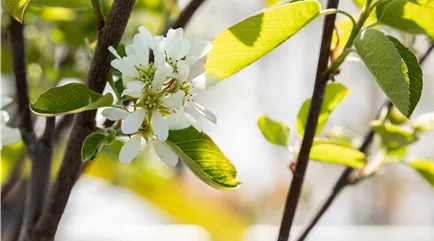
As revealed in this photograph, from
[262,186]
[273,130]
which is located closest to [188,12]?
[273,130]

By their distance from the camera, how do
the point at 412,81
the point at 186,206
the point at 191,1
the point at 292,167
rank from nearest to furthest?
the point at 412,81 → the point at 292,167 → the point at 191,1 → the point at 186,206

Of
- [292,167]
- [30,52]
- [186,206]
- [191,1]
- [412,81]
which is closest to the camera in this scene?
[412,81]

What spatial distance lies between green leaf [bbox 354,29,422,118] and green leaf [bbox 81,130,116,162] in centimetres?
17

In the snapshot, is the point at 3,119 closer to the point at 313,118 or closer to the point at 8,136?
the point at 8,136

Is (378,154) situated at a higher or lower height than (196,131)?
lower

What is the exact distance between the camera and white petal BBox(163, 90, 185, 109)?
1.22 feet

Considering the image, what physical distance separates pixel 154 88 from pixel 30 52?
0.59 metres

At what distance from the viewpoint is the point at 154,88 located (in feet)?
1.20

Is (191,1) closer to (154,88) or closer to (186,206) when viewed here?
(154,88)

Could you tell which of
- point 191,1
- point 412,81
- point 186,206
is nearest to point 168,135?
point 412,81

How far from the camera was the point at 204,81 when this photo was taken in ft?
1.27

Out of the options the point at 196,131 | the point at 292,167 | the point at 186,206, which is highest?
the point at 196,131

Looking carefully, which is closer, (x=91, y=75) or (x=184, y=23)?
(x=91, y=75)

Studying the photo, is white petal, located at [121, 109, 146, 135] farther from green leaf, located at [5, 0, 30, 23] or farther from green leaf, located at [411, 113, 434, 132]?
green leaf, located at [411, 113, 434, 132]
